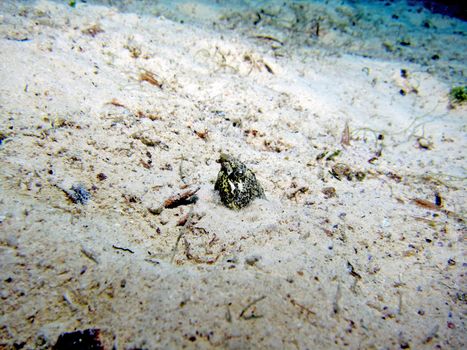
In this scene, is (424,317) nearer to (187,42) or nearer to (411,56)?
(187,42)

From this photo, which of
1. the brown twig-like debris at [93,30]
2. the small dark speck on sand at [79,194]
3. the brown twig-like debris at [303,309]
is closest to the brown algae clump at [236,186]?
the brown twig-like debris at [303,309]

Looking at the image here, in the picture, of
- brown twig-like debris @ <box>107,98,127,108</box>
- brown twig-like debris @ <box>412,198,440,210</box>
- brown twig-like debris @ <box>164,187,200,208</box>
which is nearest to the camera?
brown twig-like debris @ <box>164,187,200,208</box>

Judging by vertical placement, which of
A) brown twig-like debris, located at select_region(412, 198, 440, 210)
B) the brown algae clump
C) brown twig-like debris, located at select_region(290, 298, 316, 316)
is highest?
brown twig-like debris, located at select_region(412, 198, 440, 210)

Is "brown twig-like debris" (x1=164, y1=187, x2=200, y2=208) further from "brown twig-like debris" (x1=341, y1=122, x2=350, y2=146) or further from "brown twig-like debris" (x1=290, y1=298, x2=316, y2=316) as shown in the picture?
"brown twig-like debris" (x1=341, y1=122, x2=350, y2=146)

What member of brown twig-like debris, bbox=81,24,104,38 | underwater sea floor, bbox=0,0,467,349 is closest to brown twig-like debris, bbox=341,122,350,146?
underwater sea floor, bbox=0,0,467,349

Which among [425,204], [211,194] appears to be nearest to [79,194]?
[211,194]

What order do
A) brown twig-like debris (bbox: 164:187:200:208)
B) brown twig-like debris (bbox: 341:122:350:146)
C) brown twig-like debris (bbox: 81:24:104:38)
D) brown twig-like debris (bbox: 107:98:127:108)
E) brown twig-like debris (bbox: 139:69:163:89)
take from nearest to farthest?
brown twig-like debris (bbox: 164:187:200:208)
brown twig-like debris (bbox: 107:98:127:108)
brown twig-like debris (bbox: 139:69:163:89)
brown twig-like debris (bbox: 341:122:350:146)
brown twig-like debris (bbox: 81:24:104:38)

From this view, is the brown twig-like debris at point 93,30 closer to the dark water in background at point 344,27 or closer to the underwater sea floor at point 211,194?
the underwater sea floor at point 211,194

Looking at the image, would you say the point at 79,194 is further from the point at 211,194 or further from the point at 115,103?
the point at 115,103
